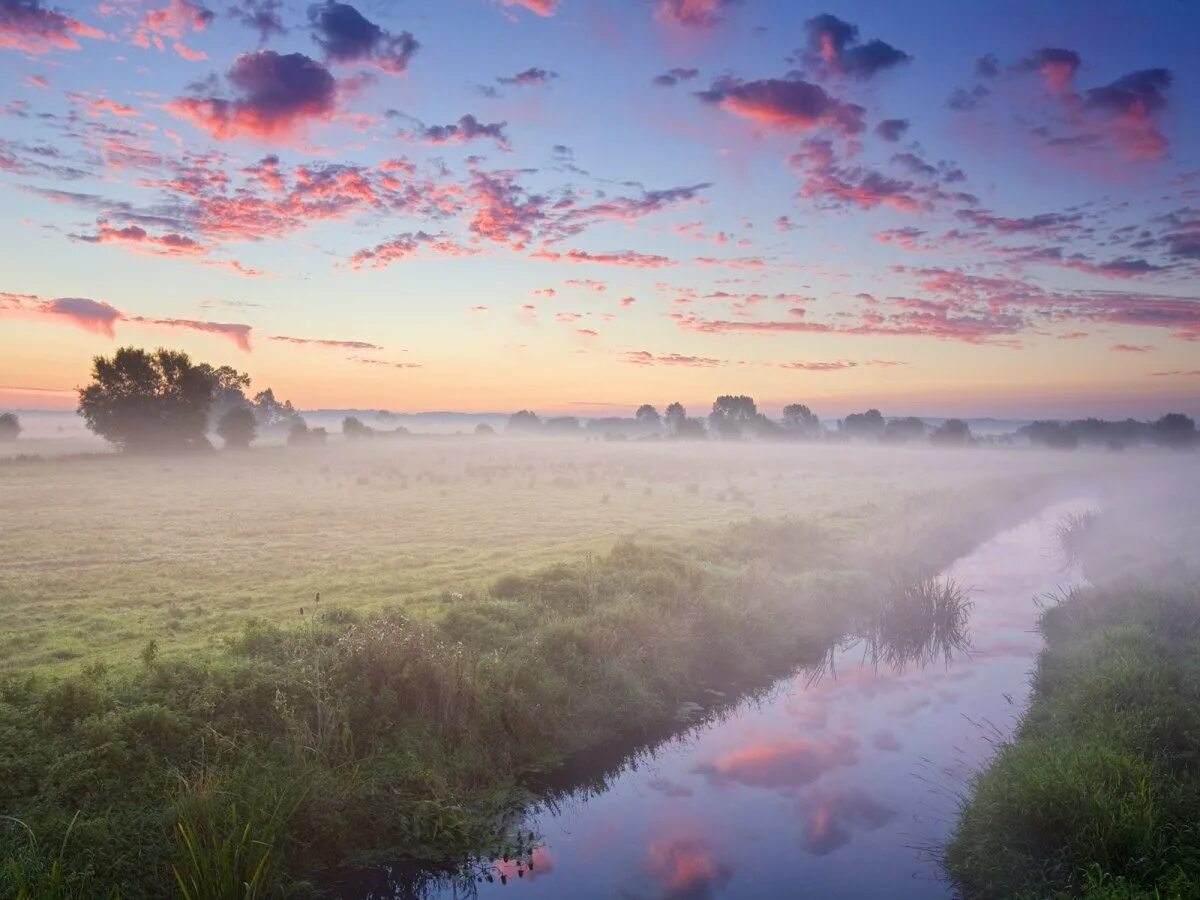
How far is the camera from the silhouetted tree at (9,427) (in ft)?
356

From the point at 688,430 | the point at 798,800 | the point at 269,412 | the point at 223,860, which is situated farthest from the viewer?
the point at 688,430

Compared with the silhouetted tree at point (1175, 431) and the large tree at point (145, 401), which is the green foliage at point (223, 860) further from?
the silhouetted tree at point (1175, 431)

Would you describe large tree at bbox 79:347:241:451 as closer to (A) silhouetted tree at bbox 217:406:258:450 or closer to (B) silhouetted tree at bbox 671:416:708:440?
(A) silhouetted tree at bbox 217:406:258:450

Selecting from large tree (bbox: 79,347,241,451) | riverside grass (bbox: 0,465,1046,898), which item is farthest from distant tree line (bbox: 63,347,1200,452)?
riverside grass (bbox: 0,465,1046,898)

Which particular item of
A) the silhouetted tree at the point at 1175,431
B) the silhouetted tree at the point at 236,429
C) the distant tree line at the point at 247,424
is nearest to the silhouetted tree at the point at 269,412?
the distant tree line at the point at 247,424

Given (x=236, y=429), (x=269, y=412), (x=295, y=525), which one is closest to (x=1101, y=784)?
(x=295, y=525)

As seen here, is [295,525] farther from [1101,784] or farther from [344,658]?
Answer: [1101,784]

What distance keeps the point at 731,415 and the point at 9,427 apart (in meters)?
137

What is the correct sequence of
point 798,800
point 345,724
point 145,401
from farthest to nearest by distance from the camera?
point 145,401 → point 798,800 → point 345,724

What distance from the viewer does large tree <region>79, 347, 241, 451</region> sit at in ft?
225

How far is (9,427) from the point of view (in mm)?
111875

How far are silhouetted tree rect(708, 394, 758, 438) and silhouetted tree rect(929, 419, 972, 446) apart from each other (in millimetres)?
41624

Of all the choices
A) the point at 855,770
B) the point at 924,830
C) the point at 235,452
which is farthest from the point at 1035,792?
the point at 235,452

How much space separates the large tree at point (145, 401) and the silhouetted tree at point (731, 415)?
117288 millimetres
